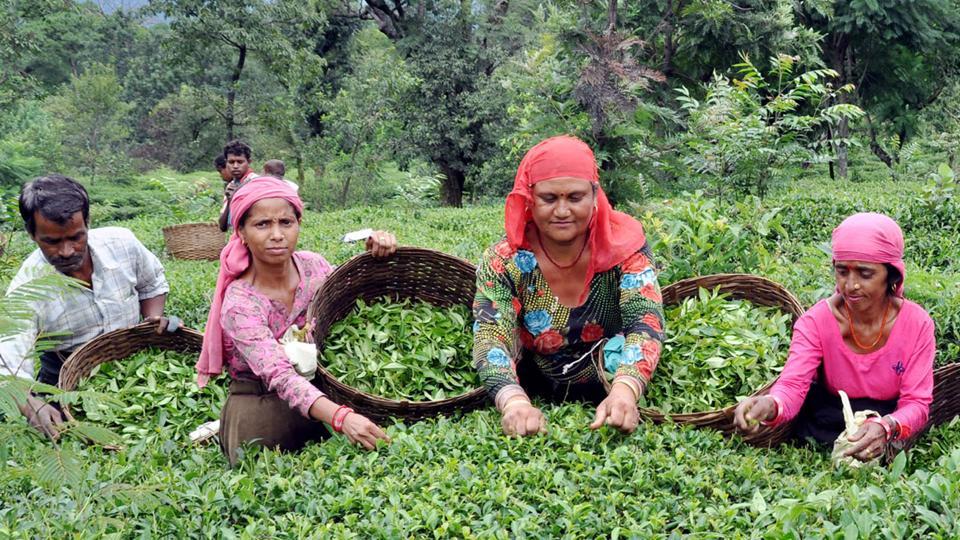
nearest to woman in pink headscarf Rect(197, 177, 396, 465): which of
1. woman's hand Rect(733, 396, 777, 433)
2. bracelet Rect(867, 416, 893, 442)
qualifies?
woman's hand Rect(733, 396, 777, 433)

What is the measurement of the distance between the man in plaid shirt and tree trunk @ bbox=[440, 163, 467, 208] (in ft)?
46.8

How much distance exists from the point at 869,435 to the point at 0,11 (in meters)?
18.2

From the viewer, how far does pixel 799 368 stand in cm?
306

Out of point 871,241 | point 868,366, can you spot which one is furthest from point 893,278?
point 868,366

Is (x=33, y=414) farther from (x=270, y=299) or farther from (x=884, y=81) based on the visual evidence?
(x=884, y=81)

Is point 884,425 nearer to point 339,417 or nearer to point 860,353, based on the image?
point 860,353

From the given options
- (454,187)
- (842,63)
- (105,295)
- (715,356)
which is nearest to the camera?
(715,356)

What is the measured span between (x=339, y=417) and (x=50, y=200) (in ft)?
5.60

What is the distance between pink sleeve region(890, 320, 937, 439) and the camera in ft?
9.59

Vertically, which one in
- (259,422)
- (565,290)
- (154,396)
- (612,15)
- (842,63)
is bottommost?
(154,396)

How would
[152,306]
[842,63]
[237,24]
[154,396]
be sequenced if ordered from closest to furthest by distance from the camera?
[154,396] → [152,306] → [842,63] → [237,24]

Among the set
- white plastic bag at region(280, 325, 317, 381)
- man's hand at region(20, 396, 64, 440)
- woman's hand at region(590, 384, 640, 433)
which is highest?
white plastic bag at region(280, 325, 317, 381)

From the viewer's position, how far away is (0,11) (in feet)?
52.0

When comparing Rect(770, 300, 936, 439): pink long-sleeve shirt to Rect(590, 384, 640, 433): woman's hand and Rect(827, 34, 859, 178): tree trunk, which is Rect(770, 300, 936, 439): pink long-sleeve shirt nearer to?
Rect(590, 384, 640, 433): woman's hand
